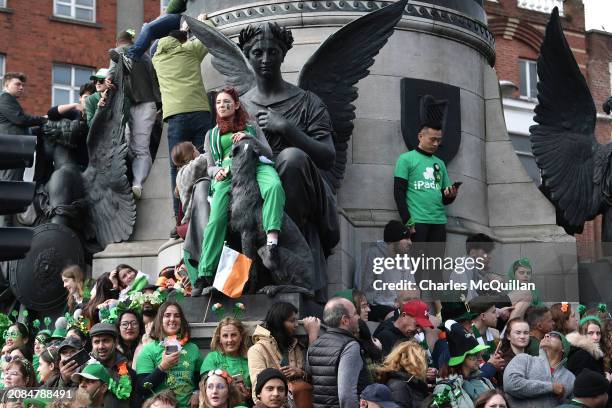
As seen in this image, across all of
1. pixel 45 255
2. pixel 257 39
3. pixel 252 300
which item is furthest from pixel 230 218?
pixel 45 255

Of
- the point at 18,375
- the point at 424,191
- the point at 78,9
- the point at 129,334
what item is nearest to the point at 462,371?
the point at 129,334

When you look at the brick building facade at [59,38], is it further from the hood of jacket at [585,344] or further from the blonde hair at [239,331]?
the hood of jacket at [585,344]

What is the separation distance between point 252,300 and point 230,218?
0.80 m

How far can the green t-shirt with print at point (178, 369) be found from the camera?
14.3 metres

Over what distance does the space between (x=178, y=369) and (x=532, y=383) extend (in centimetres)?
297

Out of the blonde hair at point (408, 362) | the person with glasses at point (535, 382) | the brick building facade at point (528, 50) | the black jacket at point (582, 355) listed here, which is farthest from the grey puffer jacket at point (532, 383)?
the brick building facade at point (528, 50)

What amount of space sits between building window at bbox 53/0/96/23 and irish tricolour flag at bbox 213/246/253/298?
30.0 m

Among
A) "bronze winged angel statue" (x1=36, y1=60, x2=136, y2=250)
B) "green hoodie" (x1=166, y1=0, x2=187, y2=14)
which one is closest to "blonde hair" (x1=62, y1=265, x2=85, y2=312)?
"bronze winged angel statue" (x1=36, y1=60, x2=136, y2=250)

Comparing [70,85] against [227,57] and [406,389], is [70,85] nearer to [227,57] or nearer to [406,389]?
[227,57]

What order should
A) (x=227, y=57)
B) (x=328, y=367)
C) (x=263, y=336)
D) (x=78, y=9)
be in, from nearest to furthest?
(x=328, y=367), (x=263, y=336), (x=227, y=57), (x=78, y=9)

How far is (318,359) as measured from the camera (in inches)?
532

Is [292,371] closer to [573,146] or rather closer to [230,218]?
[230,218]

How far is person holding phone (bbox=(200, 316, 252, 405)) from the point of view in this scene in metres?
14.2

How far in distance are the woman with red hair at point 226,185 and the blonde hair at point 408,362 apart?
247 centimetres
